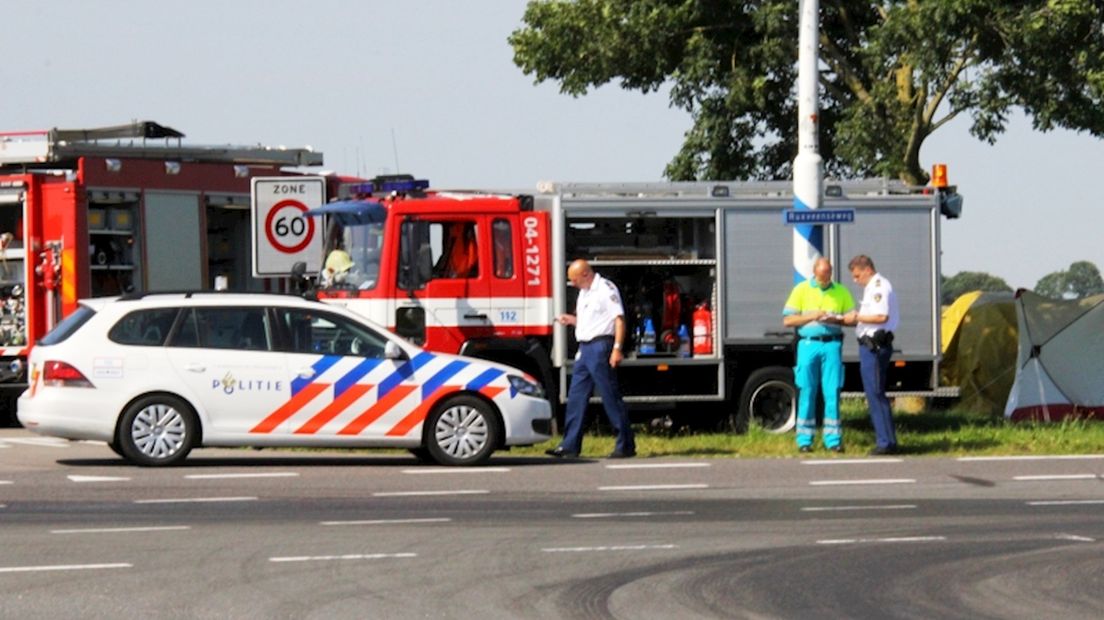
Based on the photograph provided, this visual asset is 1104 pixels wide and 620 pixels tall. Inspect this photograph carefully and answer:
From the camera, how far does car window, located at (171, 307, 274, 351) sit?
1659 centimetres

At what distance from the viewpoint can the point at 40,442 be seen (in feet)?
65.8

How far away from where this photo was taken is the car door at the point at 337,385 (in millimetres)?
→ 16531

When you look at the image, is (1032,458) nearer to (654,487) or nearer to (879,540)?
(654,487)

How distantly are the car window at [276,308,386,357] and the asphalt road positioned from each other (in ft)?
3.18

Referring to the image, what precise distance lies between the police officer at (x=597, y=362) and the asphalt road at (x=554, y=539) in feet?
1.73

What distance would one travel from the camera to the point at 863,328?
1788 centimetres

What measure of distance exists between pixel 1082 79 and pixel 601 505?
1390cm

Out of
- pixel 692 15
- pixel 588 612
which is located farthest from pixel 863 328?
pixel 692 15

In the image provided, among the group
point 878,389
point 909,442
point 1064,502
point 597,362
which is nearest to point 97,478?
point 597,362

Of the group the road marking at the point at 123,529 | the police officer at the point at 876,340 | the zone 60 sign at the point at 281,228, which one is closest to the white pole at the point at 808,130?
the police officer at the point at 876,340

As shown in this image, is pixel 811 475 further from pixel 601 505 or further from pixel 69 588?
pixel 69 588

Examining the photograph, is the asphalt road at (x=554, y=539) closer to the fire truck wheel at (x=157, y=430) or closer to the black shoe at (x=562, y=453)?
the fire truck wheel at (x=157, y=430)

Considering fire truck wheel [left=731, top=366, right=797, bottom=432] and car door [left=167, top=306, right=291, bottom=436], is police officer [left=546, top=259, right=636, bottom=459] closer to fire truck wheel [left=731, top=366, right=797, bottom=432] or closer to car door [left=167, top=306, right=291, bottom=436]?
car door [left=167, top=306, right=291, bottom=436]

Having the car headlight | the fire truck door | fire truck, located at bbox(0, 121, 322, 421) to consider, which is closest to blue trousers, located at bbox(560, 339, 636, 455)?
the car headlight
